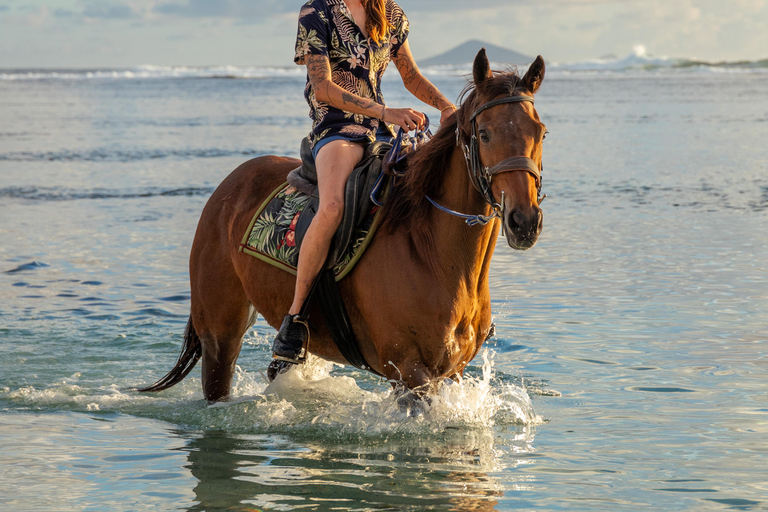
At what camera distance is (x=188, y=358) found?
6.15 meters

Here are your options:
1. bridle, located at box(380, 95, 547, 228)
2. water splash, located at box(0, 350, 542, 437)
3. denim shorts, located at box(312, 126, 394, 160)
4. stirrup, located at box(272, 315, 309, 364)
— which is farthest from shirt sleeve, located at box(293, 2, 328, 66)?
Answer: water splash, located at box(0, 350, 542, 437)

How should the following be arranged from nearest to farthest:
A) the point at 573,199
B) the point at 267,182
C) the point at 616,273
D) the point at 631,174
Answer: the point at 267,182 < the point at 616,273 < the point at 573,199 < the point at 631,174

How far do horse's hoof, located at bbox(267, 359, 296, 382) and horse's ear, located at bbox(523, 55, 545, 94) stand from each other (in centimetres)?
273

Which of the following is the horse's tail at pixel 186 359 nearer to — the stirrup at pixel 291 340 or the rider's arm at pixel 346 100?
the stirrup at pixel 291 340

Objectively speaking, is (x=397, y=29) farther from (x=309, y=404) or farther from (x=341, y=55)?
(x=309, y=404)

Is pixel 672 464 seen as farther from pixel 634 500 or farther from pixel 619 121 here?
pixel 619 121

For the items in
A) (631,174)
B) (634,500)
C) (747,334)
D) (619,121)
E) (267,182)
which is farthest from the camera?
(619,121)

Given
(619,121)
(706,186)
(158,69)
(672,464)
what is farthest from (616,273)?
(158,69)

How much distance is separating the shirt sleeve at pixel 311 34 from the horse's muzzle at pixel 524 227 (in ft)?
5.32

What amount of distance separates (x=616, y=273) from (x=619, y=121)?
21209 millimetres

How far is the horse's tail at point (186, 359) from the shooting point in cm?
613

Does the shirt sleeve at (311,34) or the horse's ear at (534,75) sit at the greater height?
the shirt sleeve at (311,34)

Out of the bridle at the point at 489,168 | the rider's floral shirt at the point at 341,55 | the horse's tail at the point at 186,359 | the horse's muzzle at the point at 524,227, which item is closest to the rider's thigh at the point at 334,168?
the rider's floral shirt at the point at 341,55

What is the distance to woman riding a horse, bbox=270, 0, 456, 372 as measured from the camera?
4.70 metres
